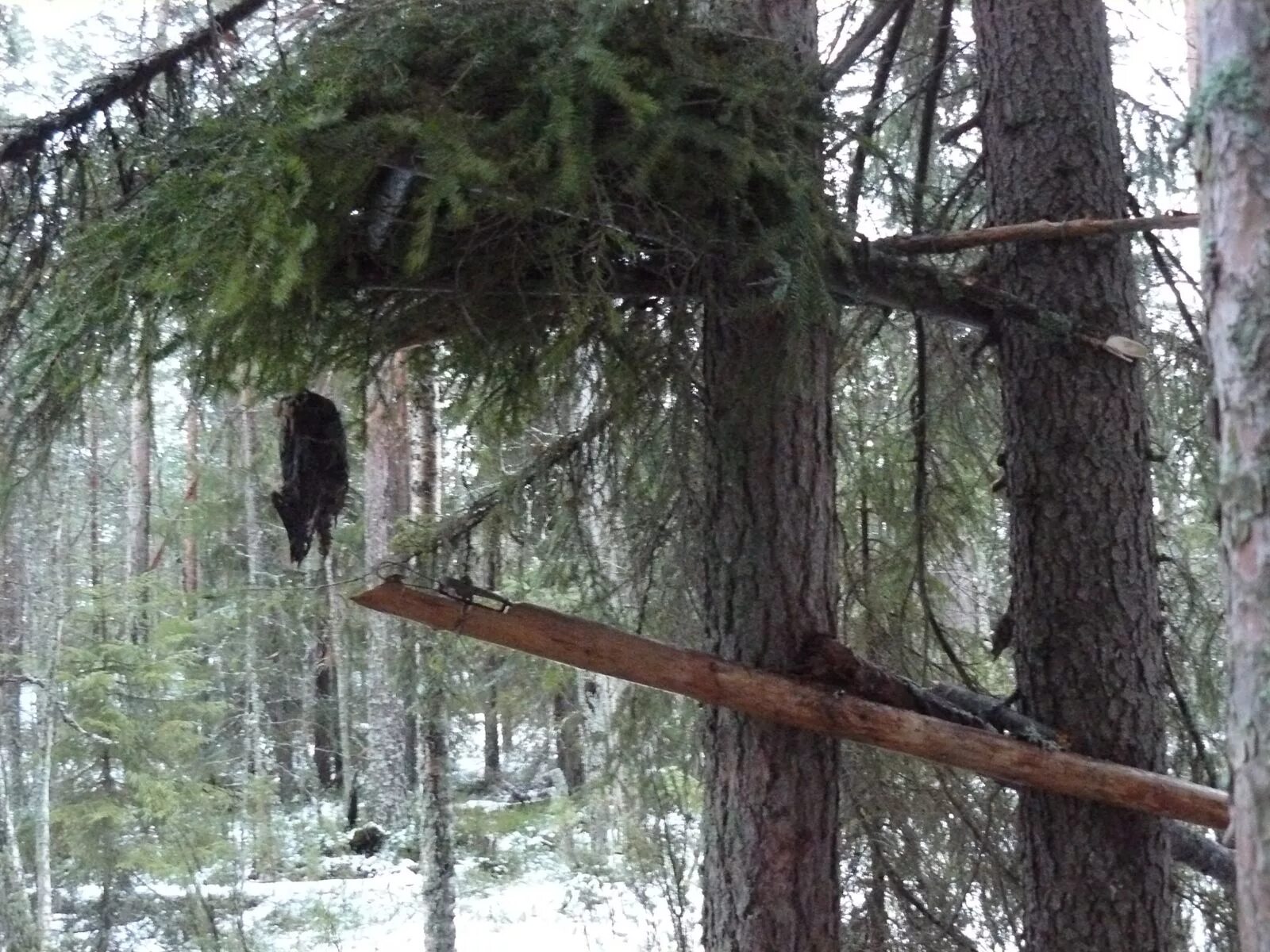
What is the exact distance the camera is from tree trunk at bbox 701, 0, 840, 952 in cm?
296

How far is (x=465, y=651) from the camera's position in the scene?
16.8 feet

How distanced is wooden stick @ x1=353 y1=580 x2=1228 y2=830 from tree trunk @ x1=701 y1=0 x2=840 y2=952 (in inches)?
7.8

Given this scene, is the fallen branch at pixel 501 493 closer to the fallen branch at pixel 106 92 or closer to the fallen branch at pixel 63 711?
the fallen branch at pixel 106 92

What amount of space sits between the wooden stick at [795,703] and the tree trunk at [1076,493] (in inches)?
12.0

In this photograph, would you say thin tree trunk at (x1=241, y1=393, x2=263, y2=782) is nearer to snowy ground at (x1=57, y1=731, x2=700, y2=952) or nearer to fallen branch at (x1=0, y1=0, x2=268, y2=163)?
snowy ground at (x1=57, y1=731, x2=700, y2=952)

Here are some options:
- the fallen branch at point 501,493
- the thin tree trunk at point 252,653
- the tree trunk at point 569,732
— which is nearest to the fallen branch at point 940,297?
the fallen branch at point 501,493

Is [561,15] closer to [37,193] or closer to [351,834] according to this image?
[37,193]

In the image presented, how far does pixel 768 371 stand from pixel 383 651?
4986 millimetres

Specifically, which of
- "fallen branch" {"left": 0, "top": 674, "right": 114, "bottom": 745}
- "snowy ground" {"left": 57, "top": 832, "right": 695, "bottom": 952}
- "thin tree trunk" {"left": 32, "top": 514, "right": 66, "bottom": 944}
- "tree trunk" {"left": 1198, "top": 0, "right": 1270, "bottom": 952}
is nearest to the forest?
"tree trunk" {"left": 1198, "top": 0, "right": 1270, "bottom": 952}

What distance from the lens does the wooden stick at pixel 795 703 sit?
2.63m

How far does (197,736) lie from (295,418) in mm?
6004

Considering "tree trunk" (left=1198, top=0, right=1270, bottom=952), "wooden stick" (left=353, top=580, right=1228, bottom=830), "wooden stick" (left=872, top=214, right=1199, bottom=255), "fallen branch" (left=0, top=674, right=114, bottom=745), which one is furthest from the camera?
"fallen branch" (left=0, top=674, right=114, bottom=745)

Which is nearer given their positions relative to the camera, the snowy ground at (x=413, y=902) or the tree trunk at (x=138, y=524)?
the snowy ground at (x=413, y=902)

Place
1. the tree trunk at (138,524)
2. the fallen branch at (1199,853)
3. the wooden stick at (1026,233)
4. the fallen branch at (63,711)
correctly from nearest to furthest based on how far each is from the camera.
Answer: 1. the wooden stick at (1026,233)
2. the fallen branch at (1199,853)
3. the fallen branch at (63,711)
4. the tree trunk at (138,524)
